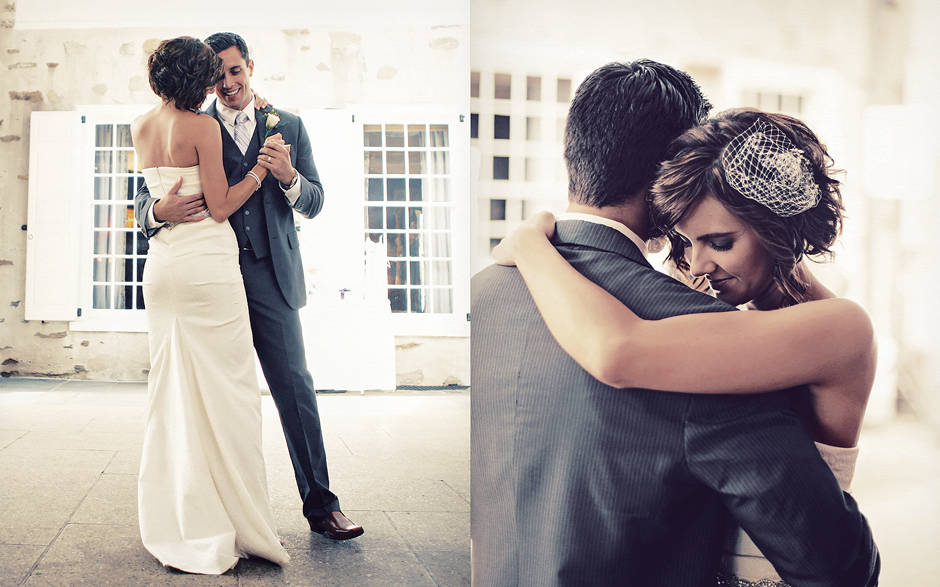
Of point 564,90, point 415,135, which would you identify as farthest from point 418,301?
point 564,90

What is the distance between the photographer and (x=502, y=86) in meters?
1.01

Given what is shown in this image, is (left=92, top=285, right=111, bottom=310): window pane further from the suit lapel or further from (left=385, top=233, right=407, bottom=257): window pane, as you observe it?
the suit lapel

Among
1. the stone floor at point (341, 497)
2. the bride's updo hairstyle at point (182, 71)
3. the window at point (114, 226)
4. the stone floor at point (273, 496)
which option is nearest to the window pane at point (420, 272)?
the stone floor at point (273, 496)

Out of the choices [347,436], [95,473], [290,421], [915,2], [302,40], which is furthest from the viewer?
[302,40]

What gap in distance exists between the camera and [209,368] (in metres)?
1.87

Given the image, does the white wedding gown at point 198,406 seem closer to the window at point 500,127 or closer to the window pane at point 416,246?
the window at point 500,127

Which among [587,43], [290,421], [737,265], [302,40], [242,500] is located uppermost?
[302,40]

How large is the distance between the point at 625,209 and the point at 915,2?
502 mm

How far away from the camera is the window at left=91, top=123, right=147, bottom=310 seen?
527cm

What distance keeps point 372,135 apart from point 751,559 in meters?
4.89

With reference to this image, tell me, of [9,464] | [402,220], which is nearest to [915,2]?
[9,464]

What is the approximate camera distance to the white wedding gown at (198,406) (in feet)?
5.99

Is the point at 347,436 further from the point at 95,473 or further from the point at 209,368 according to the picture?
the point at 209,368

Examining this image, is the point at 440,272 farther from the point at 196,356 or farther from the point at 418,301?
the point at 196,356
